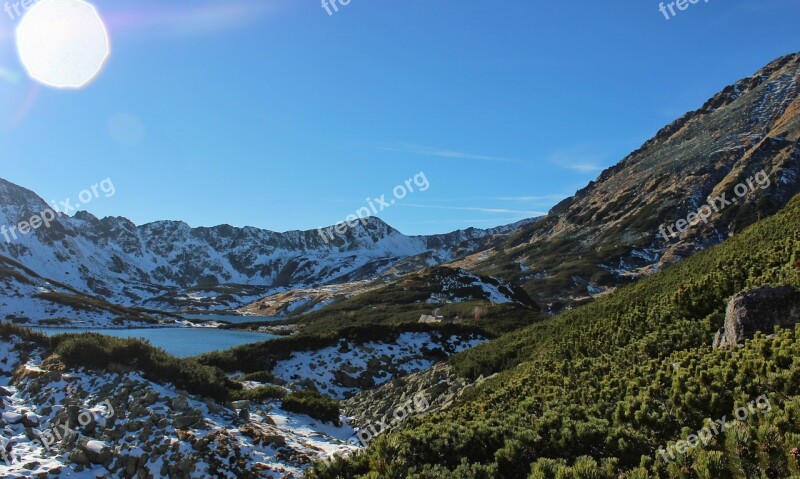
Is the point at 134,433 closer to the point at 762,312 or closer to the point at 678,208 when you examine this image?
the point at 762,312

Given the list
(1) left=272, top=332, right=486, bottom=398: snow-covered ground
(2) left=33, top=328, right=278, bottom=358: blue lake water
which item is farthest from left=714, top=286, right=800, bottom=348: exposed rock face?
(2) left=33, top=328, right=278, bottom=358: blue lake water

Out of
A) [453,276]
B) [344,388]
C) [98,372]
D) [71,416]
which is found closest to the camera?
[71,416]

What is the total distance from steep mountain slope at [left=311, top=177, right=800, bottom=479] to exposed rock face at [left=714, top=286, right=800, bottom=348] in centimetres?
39

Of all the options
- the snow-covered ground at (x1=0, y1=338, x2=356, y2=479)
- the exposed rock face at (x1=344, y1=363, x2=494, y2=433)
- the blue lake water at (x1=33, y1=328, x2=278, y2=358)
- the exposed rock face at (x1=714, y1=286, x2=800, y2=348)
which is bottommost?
the exposed rock face at (x1=344, y1=363, x2=494, y2=433)

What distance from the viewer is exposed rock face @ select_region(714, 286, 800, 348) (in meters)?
11.9

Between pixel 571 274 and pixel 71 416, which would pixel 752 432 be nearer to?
pixel 71 416

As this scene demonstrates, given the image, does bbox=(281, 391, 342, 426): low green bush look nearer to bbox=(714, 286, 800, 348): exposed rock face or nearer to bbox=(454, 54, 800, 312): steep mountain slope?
bbox=(714, 286, 800, 348): exposed rock face

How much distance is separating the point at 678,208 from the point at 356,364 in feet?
506

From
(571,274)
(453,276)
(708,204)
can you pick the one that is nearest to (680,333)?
(453,276)

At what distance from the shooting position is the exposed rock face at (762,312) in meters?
11.9

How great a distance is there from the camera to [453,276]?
105 meters

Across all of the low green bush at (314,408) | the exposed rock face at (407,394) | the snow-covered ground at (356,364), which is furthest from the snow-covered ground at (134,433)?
the snow-covered ground at (356,364)

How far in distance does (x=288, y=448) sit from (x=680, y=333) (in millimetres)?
13575

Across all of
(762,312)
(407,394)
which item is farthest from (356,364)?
(762,312)
